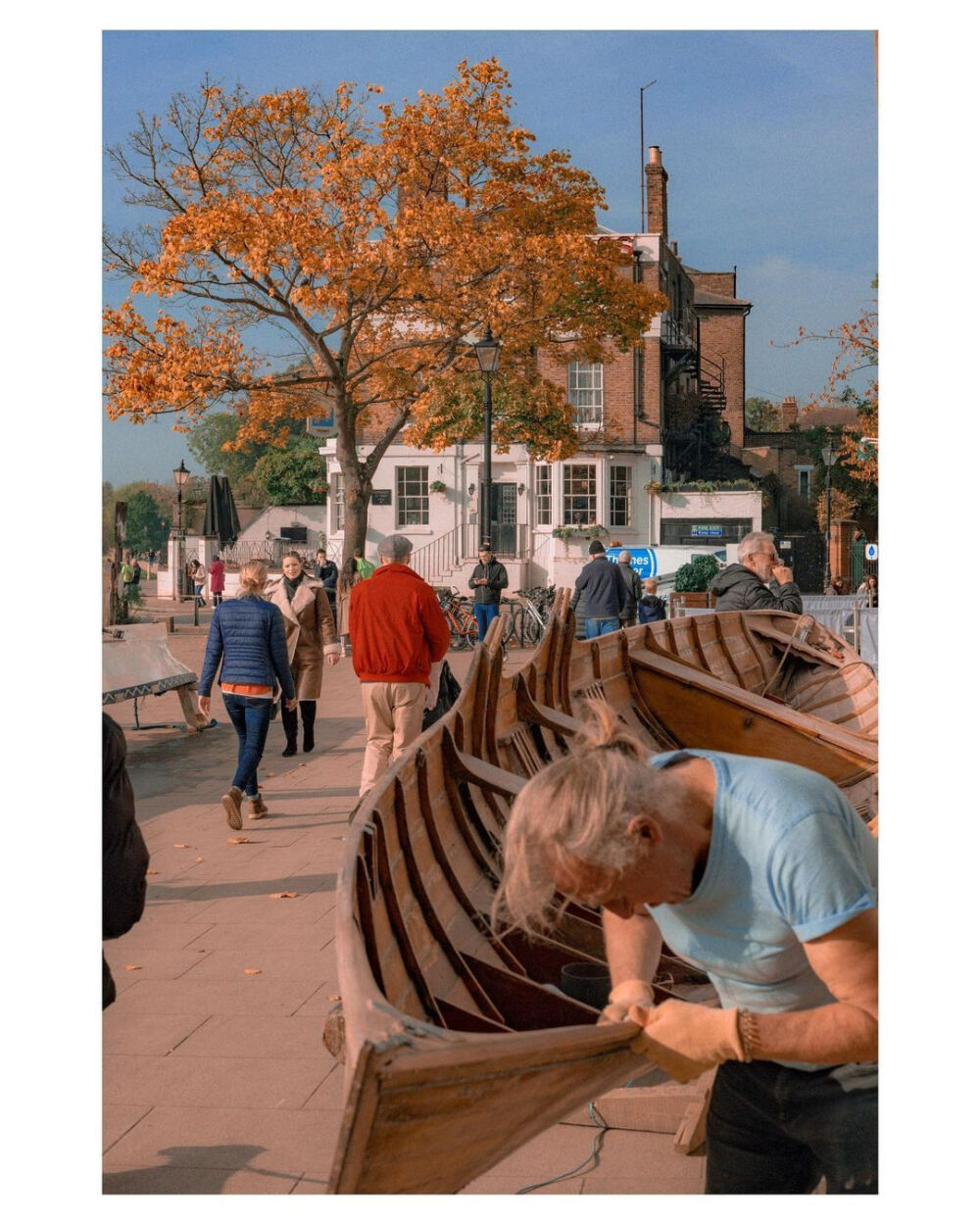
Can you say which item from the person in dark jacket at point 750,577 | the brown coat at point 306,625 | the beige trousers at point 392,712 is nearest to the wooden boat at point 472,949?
the person in dark jacket at point 750,577

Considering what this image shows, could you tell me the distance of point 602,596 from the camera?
49.9ft

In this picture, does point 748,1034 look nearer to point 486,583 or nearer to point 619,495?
point 486,583

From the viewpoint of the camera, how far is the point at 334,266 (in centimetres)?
1877

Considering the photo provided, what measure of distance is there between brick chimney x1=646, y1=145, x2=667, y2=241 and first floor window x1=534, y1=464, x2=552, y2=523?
26.4 feet

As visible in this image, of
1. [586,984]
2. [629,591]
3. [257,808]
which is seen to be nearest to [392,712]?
[257,808]

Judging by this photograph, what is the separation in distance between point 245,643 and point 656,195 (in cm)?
3217

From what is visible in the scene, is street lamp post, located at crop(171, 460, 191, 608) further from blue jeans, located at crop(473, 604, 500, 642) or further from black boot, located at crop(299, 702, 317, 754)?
black boot, located at crop(299, 702, 317, 754)

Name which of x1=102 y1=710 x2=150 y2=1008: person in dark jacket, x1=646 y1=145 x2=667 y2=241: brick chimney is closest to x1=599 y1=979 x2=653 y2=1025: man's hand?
x1=102 y1=710 x2=150 y2=1008: person in dark jacket

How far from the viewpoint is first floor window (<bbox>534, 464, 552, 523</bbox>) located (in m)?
34.2

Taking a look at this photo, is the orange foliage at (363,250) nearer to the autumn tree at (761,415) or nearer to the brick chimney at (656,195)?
the brick chimney at (656,195)
